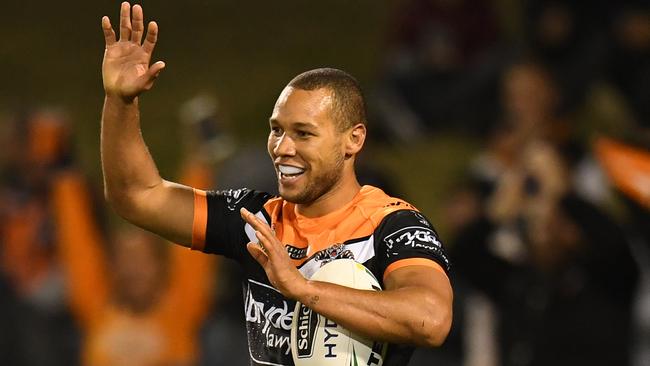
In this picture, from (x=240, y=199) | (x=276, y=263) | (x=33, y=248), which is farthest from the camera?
(x=33, y=248)

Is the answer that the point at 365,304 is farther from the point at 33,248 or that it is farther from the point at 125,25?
the point at 33,248

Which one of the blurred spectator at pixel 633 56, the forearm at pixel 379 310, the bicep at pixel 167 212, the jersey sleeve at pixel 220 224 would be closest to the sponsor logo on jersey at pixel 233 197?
the jersey sleeve at pixel 220 224

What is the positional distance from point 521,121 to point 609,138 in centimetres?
106

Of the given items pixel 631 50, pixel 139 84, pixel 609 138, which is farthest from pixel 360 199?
pixel 631 50

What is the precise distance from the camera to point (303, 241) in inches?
144

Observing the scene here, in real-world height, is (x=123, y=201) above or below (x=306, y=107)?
below

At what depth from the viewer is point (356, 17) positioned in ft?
34.7

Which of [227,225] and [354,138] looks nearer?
[354,138]

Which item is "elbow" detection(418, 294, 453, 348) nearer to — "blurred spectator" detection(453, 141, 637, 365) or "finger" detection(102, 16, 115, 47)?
"finger" detection(102, 16, 115, 47)

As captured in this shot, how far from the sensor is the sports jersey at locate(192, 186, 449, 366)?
11.5ft

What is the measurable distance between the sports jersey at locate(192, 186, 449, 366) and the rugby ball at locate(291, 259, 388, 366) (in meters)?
0.04

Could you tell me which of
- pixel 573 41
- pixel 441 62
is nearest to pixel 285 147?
pixel 573 41

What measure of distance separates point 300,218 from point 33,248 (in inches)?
180

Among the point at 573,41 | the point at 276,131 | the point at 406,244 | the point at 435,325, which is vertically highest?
the point at 276,131
